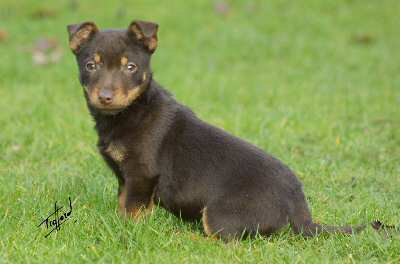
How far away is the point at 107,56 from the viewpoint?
15.5 ft

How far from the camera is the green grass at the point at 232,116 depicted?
4516 millimetres

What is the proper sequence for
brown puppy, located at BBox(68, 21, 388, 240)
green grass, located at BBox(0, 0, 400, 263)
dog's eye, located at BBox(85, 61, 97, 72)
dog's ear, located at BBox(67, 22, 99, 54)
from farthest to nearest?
dog's ear, located at BBox(67, 22, 99, 54) → dog's eye, located at BBox(85, 61, 97, 72) → brown puppy, located at BBox(68, 21, 388, 240) → green grass, located at BBox(0, 0, 400, 263)

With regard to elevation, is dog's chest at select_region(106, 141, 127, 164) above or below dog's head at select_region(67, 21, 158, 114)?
below

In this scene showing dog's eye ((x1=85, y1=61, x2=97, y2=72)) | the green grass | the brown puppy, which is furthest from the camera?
dog's eye ((x1=85, y1=61, x2=97, y2=72))

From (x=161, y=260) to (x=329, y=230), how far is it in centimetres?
123

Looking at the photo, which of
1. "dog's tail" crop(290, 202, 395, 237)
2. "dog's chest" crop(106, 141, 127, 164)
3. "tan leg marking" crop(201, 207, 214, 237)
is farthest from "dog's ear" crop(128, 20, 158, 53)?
"dog's tail" crop(290, 202, 395, 237)

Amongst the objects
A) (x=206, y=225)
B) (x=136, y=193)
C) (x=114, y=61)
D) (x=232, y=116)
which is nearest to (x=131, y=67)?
(x=114, y=61)

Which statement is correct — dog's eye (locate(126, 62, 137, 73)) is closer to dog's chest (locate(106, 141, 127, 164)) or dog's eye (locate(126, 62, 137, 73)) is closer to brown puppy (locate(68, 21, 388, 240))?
brown puppy (locate(68, 21, 388, 240))

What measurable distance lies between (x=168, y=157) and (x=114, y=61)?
776 millimetres

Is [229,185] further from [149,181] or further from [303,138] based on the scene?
[303,138]

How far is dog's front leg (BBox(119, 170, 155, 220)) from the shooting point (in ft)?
15.7

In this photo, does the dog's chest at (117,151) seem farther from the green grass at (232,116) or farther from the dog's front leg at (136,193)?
the green grass at (232,116)

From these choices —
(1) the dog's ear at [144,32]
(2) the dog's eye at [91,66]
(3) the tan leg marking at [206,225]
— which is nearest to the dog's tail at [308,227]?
(3) the tan leg marking at [206,225]

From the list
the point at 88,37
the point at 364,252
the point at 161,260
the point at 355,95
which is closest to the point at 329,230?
the point at 364,252
